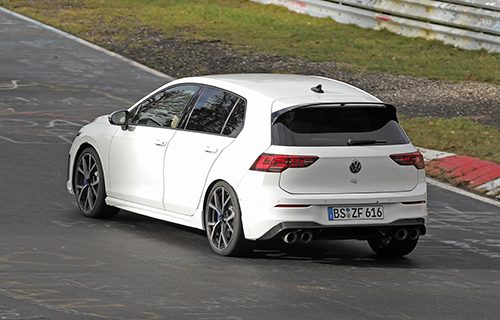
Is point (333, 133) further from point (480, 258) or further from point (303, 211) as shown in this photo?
point (480, 258)

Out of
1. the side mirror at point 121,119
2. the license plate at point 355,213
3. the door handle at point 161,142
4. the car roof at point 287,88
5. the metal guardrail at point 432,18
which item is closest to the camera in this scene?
the license plate at point 355,213

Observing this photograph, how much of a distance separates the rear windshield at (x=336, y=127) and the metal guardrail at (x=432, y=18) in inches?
653

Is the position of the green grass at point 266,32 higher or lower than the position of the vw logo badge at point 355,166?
lower

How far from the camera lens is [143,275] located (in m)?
6.99

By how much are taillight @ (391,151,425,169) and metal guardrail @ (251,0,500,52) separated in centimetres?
1650

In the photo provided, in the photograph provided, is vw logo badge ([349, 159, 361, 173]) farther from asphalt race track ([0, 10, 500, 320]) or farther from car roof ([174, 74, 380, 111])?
asphalt race track ([0, 10, 500, 320])

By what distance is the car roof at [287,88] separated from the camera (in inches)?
307

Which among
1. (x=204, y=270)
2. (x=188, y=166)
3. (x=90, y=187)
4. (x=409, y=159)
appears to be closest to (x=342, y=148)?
(x=409, y=159)

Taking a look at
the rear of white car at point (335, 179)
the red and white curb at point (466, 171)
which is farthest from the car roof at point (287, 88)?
the red and white curb at point (466, 171)

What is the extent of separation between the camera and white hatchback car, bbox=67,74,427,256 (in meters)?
7.48

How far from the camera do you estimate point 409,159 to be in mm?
7891

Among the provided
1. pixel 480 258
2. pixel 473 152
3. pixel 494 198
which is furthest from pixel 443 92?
pixel 480 258

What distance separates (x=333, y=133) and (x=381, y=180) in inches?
23.3

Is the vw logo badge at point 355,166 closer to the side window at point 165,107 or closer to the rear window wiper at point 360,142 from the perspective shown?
the rear window wiper at point 360,142
